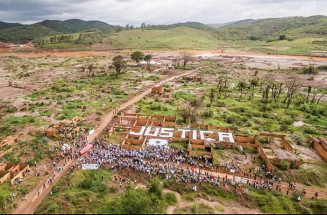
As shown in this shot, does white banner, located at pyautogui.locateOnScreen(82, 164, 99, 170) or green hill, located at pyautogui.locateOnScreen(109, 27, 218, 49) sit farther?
green hill, located at pyautogui.locateOnScreen(109, 27, 218, 49)

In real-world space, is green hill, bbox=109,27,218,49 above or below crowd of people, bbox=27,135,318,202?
above

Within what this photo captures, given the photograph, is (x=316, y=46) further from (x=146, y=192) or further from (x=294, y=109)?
(x=146, y=192)

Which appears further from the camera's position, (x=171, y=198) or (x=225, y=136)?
(x=225, y=136)

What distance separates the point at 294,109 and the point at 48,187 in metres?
45.4

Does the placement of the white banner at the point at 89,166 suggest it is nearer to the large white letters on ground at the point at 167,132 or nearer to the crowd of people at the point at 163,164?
the crowd of people at the point at 163,164

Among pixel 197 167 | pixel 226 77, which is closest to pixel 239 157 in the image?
pixel 197 167

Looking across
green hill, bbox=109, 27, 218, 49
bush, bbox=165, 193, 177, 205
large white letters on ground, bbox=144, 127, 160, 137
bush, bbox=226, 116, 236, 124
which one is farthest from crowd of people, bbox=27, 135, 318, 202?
green hill, bbox=109, 27, 218, 49

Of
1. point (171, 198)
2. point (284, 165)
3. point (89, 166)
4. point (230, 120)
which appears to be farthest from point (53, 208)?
point (230, 120)

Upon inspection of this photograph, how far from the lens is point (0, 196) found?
23.7 m

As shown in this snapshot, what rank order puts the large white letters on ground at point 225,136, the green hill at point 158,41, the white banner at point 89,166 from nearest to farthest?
the white banner at point 89,166, the large white letters on ground at point 225,136, the green hill at point 158,41

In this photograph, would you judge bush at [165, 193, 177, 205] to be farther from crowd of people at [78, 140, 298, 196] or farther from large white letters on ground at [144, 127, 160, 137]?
large white letters on ground at [144, 127, 160, 137]

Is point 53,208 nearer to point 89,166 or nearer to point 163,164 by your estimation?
point 89,166

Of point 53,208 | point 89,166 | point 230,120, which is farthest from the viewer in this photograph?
point 230,120

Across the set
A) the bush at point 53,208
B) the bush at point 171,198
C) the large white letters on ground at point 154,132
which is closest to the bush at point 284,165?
the bush at point 171,198
